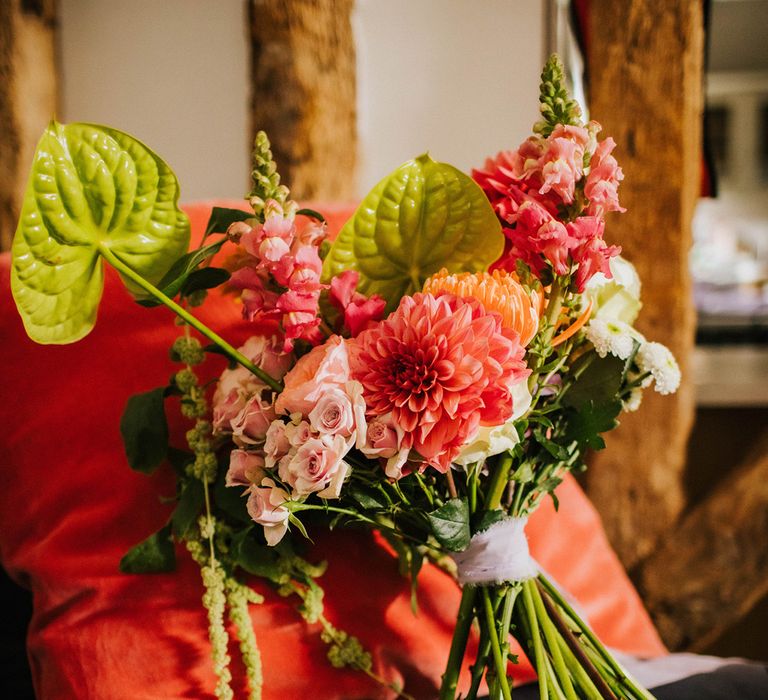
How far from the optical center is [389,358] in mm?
482

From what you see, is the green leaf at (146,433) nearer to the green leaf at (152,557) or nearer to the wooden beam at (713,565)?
the green leaf at (152,557)

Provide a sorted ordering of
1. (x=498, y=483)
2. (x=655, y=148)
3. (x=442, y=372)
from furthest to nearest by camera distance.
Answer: (x=655, y=148) → (x=498, y=483) → (x=442, y=372)

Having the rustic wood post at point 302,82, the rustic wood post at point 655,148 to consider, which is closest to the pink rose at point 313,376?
the rustic wood post at point 302,82

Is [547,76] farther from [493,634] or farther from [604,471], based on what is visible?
[604,471]

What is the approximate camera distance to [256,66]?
4.00 ft

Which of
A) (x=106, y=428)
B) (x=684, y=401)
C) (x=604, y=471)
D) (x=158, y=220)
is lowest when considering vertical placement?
(x=604, y=471)

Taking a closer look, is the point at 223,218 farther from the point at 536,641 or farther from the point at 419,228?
the point at 536,641

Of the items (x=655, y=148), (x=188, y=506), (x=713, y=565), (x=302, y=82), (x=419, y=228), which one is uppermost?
(x=302, y=82)

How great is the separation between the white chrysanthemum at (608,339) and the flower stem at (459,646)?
223 mm

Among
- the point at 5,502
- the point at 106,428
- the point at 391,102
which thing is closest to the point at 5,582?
the point at 5,502

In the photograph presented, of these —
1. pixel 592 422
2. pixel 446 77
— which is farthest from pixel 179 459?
pixel 446 77

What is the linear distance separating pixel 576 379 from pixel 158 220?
0.36 meters

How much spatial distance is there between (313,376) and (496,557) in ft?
0.69

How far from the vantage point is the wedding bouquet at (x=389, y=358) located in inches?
18.8
